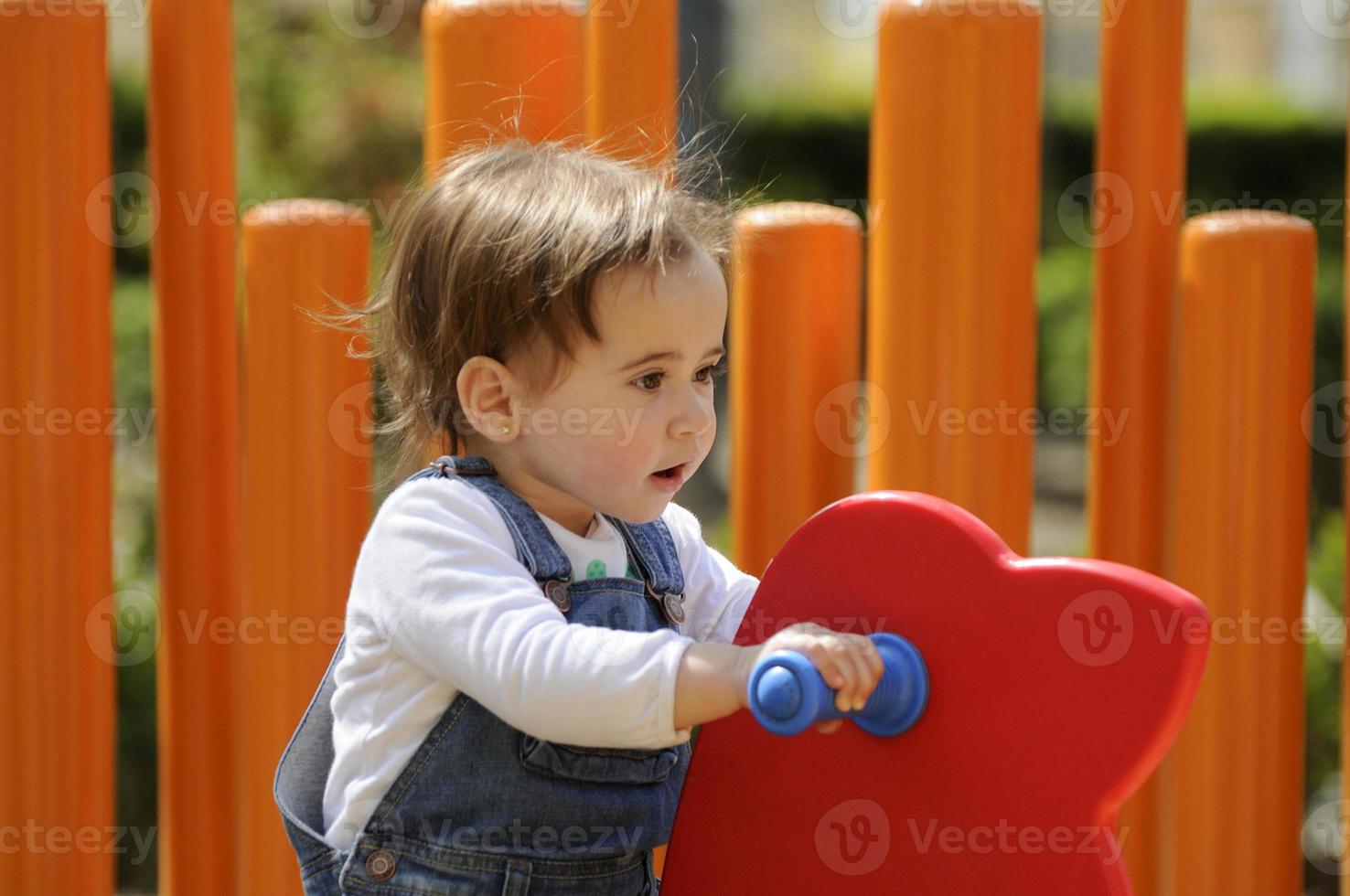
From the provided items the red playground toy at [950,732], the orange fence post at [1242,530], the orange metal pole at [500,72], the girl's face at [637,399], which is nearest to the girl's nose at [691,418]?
the girl's face at [637,399]

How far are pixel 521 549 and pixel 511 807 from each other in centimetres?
18

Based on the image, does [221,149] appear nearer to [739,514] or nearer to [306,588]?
[306,588]

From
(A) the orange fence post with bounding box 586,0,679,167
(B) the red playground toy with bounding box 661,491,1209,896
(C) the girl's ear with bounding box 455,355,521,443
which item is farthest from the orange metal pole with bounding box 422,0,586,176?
(B) the red playground toy with bounding box 661,491,1209,896

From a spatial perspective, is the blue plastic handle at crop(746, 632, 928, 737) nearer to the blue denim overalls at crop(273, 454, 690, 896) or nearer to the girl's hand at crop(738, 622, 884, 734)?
the girl's hand at crop(738, 622, 884, 734)

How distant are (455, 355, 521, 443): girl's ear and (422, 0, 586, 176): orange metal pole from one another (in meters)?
0.45

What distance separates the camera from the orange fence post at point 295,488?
164 cm

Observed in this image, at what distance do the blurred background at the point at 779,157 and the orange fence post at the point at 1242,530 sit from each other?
0.62 ft

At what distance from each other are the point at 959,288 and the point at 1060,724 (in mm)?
598

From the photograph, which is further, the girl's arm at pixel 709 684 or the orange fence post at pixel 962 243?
the orange fence post at pixel 962 243

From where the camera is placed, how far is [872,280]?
5.44ft

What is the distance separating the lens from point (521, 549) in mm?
1190

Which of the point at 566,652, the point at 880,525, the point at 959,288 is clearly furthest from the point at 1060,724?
the point at 959,288

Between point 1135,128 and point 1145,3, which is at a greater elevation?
point 1145,3

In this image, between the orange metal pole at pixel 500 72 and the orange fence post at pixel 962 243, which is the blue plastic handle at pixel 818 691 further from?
the orange metal pole at pixel 500 72
